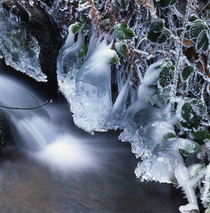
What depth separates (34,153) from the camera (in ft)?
5.47

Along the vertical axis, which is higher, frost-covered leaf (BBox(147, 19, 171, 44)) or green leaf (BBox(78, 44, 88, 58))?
frost-covered leaf (BBox(147, 19, 171, 44))

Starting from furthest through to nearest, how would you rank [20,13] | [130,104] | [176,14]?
[20,13] < [130,104] < [176,14]

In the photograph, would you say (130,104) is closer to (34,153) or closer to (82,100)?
(82,100)

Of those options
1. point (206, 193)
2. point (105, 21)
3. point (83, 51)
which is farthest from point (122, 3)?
point (206, 193)

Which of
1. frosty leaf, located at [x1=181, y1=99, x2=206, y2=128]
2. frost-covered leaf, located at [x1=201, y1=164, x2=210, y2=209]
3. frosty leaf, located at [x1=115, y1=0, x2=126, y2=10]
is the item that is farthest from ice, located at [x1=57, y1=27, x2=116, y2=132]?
frost-covered leaf, located at [x1=201, y1=164, x2=210, y2=209]

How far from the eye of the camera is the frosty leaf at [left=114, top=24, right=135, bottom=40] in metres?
1.58

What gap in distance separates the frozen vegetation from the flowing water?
105mm

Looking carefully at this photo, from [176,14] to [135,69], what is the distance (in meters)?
0.37

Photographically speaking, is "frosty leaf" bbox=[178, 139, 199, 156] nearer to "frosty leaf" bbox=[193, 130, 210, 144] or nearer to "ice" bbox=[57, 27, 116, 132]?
"frosty leaf" bbox=[193, 130, 210, 144]

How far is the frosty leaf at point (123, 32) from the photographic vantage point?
62.3 inches

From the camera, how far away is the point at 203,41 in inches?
56.2

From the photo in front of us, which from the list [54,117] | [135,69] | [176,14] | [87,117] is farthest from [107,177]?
[176,14]

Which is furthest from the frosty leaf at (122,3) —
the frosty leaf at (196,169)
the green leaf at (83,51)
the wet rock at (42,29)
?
the frosty leaf at (196,169)

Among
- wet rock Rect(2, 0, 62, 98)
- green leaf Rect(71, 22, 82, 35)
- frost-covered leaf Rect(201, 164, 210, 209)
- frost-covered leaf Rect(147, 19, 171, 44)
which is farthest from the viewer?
wet rock Rect(2, 0, 62, 98)
